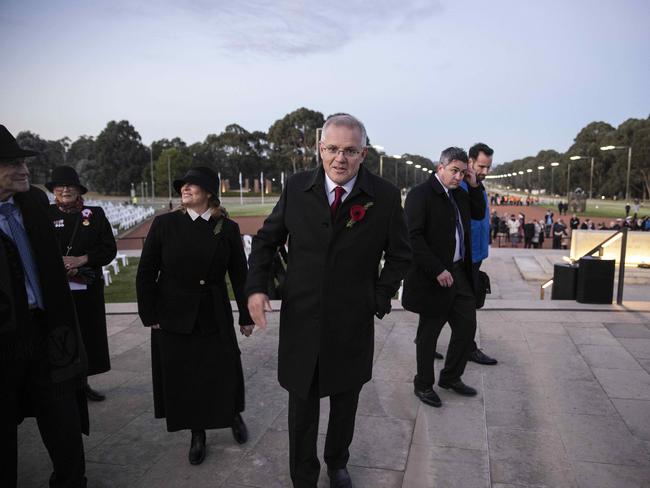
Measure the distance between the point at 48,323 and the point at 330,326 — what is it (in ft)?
4.44

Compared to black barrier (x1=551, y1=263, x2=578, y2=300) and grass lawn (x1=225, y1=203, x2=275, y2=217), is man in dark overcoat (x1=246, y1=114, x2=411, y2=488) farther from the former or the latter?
grass lawn (x1=225, y1=203, x2=275, y2=217)

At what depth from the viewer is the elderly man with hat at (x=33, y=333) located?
2334 millimetres

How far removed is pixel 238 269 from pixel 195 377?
2.43ft

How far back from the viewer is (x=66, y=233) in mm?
3979

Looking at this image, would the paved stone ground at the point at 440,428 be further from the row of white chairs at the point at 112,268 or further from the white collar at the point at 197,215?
the row of white chairs at the point at 112,268

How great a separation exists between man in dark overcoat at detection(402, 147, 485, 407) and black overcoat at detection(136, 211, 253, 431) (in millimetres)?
1399

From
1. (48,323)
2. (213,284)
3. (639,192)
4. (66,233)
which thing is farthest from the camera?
(639,192)

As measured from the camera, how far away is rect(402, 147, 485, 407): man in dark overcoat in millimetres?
3832

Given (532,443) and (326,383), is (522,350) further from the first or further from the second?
(326,383)

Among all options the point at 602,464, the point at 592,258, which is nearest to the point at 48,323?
the point at 602,464

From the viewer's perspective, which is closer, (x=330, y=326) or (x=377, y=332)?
(x=330, y=326)

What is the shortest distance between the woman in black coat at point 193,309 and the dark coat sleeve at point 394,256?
105 cm

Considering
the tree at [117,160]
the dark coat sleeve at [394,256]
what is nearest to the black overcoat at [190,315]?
the dark coat sleeve at [394,256]

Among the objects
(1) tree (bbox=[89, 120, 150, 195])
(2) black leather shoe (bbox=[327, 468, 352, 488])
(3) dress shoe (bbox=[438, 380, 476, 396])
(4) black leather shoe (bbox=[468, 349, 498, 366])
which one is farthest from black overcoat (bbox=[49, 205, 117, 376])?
(1) tree (bbox=[89, 120, 150, 195])
